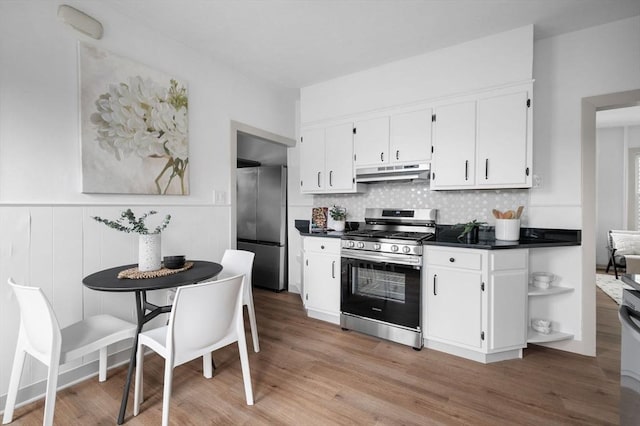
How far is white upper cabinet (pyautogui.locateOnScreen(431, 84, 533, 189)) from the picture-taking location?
2.52 metres

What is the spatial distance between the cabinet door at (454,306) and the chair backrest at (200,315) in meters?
1.70

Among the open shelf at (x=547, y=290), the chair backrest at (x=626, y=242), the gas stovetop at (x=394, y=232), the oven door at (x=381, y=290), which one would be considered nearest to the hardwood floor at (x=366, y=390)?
the oven door at (x=381, y=290)

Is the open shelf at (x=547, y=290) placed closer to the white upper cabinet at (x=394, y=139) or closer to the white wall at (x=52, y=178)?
the white upper cabinet at (x=394, y=139)

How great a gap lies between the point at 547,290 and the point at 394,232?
4.68 ft

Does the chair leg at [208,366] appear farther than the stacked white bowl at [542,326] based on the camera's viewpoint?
No

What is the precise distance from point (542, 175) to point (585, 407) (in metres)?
1.81

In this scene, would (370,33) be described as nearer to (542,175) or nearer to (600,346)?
(542,175)

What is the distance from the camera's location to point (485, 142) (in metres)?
2.67

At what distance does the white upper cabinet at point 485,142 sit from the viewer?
2523 mm

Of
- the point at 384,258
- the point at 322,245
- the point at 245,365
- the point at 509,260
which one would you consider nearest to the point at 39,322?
the point at 245,365

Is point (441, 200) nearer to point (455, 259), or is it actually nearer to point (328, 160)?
point (455, 259)

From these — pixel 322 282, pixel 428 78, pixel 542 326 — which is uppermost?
pixel 428 78

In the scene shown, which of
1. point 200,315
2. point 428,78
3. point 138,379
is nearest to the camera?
point 200,315

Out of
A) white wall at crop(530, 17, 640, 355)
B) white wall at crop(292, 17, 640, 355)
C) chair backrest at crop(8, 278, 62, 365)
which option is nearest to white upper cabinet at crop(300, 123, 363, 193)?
white wall at crop(292, 17, 640, 355)
